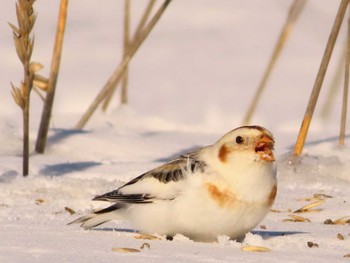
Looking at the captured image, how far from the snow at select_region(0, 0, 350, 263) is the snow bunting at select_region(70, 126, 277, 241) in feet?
0.23

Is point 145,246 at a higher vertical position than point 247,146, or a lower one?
lower

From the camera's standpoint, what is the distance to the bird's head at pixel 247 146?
386cm

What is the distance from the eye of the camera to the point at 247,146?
3.90 meters

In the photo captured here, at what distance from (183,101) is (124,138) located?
1524 mm

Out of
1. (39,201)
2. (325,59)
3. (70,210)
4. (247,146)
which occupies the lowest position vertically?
(39,201)

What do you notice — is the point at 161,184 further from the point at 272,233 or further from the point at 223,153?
the point at 272,233

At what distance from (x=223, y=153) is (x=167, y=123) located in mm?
4166

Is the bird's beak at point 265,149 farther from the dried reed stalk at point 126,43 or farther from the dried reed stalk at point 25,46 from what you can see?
the dried reed stalk at point 126,43

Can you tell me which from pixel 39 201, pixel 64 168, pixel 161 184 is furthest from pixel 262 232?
pixel 64 168

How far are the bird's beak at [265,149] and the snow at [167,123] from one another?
0.98ft

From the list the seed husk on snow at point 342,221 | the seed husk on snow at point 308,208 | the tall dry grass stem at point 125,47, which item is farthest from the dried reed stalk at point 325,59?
the tall dry grass stem at point 125,47

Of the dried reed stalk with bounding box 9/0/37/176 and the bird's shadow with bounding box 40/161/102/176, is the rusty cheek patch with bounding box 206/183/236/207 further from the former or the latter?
the bird's shadow with bounding box 40/161/102/176

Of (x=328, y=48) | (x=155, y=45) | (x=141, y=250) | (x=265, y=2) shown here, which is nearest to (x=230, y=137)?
(x=141, y=250)

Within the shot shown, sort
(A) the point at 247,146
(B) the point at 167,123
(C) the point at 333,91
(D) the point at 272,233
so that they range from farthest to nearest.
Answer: (B) the point at 167,123
(C) the point at 333,91
(D) the point at 272,233
(A) the point at 247,146
